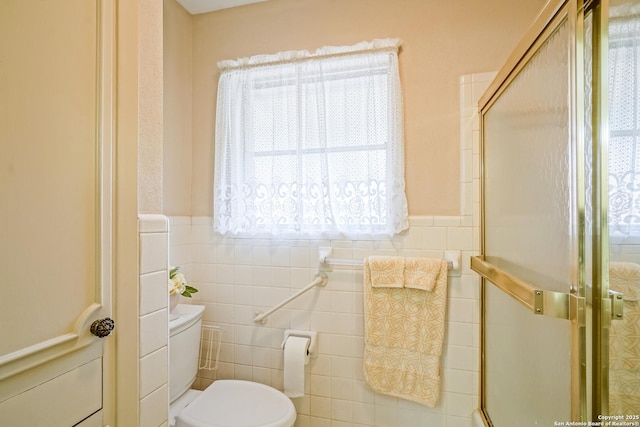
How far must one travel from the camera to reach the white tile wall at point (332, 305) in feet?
4.25

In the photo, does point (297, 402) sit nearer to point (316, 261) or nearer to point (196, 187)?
point (316, 261)

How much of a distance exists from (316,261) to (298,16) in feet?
4.30

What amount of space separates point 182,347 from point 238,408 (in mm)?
373

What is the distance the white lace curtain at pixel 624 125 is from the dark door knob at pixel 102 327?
1.08 meters

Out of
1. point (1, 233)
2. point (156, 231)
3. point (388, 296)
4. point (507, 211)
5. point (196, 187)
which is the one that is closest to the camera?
point (1, 233)

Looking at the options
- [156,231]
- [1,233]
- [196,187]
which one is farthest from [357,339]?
[1,233]

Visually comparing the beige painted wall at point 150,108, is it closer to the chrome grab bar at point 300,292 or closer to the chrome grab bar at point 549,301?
the chrome grab bar at point 300,292

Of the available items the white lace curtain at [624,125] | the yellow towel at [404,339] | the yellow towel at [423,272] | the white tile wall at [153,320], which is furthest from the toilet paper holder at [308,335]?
the white lace curtain at [624,125]

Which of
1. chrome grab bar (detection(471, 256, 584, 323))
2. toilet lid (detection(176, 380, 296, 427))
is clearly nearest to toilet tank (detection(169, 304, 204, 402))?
toilet lid (detection(176, 380, 296, 427))

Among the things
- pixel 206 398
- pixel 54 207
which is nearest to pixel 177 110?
pixel 54 207

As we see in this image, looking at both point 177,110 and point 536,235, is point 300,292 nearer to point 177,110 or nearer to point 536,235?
point 536,235

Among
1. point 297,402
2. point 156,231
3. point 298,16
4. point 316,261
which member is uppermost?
point 298,16

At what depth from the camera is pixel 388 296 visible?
1.31 metres

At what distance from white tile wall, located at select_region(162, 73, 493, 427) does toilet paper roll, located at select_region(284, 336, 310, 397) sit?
11 cm
